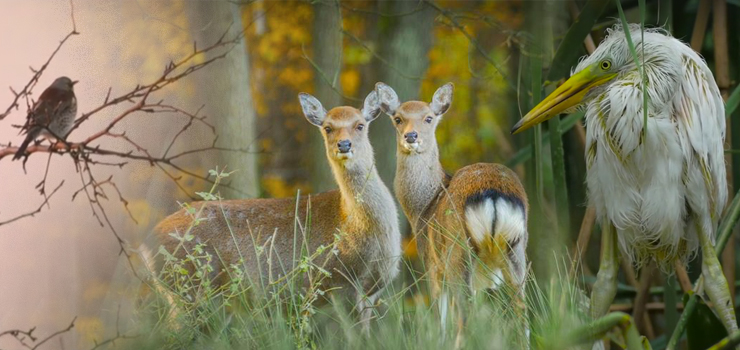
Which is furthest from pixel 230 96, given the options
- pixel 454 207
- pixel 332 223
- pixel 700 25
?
pixel 700 25

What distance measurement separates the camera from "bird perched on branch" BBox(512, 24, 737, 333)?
2039 mm

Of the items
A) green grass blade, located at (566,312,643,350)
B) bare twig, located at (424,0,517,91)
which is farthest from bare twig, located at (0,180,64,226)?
green grass blade, located at (566,312,643,350)

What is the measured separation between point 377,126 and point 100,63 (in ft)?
2.51

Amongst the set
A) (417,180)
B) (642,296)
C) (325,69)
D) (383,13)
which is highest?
(383,13)

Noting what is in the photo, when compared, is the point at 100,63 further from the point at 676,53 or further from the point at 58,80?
the point at 676,53

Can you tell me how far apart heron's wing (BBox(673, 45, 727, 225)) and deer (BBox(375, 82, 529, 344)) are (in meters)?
0.47

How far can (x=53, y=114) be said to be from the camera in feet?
7.02

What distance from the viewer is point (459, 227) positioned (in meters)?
2.28

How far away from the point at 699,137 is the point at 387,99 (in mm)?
829

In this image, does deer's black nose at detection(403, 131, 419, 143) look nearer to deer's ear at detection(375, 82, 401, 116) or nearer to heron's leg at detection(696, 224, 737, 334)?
deer's ear at detection(375, 82, 401, 116)

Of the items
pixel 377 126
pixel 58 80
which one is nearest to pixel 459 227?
pixel 377 126

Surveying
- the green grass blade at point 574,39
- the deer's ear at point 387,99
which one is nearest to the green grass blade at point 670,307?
the green grass blade at point 574,39

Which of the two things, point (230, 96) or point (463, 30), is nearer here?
point (230, 96)

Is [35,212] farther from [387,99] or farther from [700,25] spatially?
[700,25]
